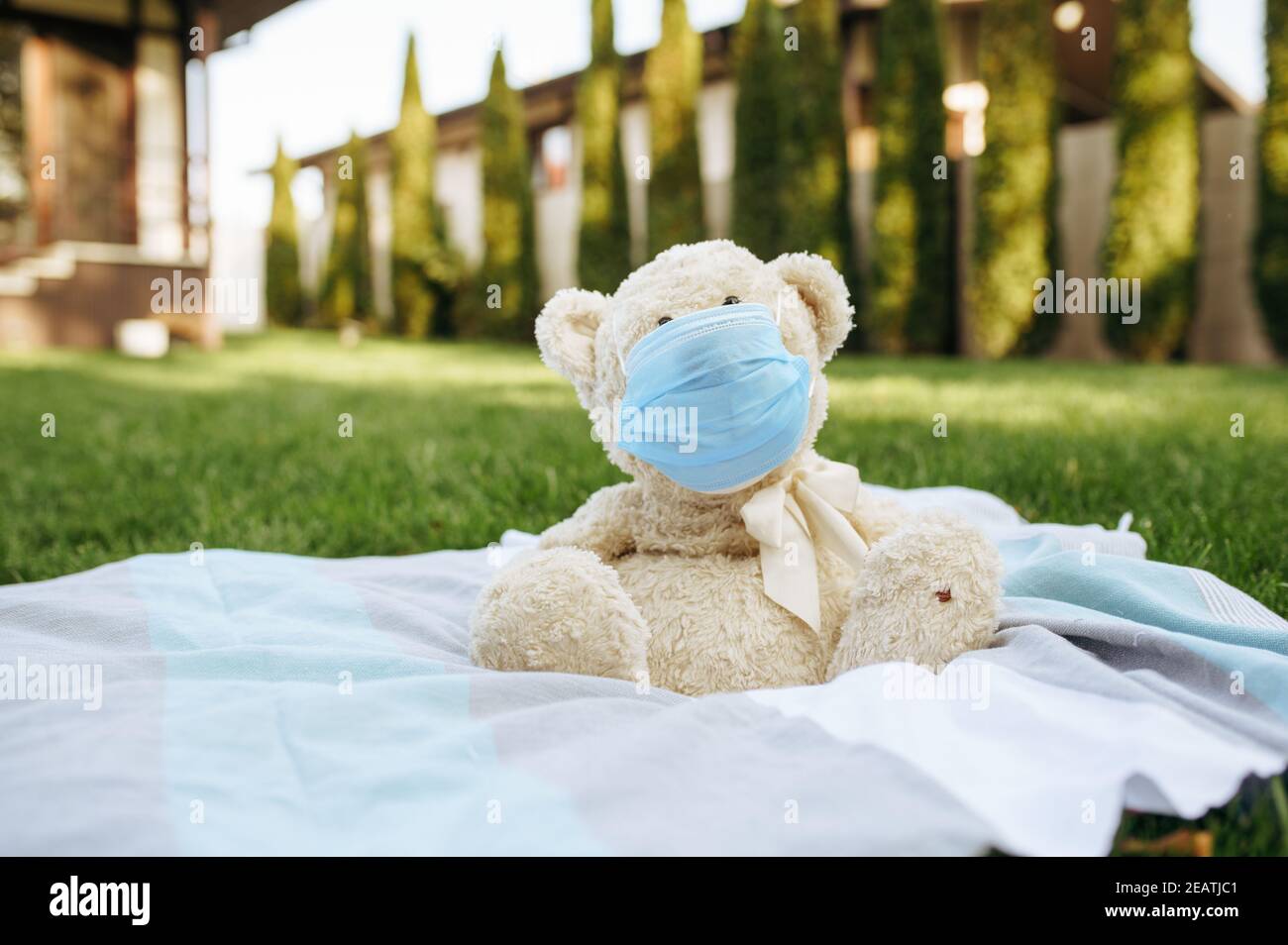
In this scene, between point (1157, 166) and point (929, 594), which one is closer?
point (929, 594)

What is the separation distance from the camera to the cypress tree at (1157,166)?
939 cm

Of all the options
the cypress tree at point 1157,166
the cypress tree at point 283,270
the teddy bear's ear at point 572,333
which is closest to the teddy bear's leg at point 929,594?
the teddy bear's ear at point 572,333

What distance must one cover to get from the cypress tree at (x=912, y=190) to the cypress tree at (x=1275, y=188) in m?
2.97

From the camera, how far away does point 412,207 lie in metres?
16.4

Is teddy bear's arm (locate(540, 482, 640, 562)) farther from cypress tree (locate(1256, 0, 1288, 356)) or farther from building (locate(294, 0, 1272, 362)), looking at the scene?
building (locate(294, 0, 1272, 362))

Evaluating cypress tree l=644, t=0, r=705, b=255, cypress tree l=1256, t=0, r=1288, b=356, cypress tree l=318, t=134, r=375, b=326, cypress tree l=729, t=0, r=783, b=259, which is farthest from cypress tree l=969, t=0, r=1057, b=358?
cypress tree l=318, t=134, r=375, b=326

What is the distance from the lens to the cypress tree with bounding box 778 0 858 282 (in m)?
11.2

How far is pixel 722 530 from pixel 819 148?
10.4 metres

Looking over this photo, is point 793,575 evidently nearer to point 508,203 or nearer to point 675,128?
point 675,128

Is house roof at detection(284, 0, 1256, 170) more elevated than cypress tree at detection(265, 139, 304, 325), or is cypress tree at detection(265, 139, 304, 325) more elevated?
house roof at detection(284, 0, 1256, 170)

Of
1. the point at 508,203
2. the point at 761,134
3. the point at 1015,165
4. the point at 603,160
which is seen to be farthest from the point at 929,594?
the point at 508,203

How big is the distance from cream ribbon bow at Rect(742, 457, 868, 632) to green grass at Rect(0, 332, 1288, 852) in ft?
2.00

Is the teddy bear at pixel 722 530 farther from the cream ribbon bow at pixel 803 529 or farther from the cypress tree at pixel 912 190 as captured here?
the cypress tree at pixel 912 190
